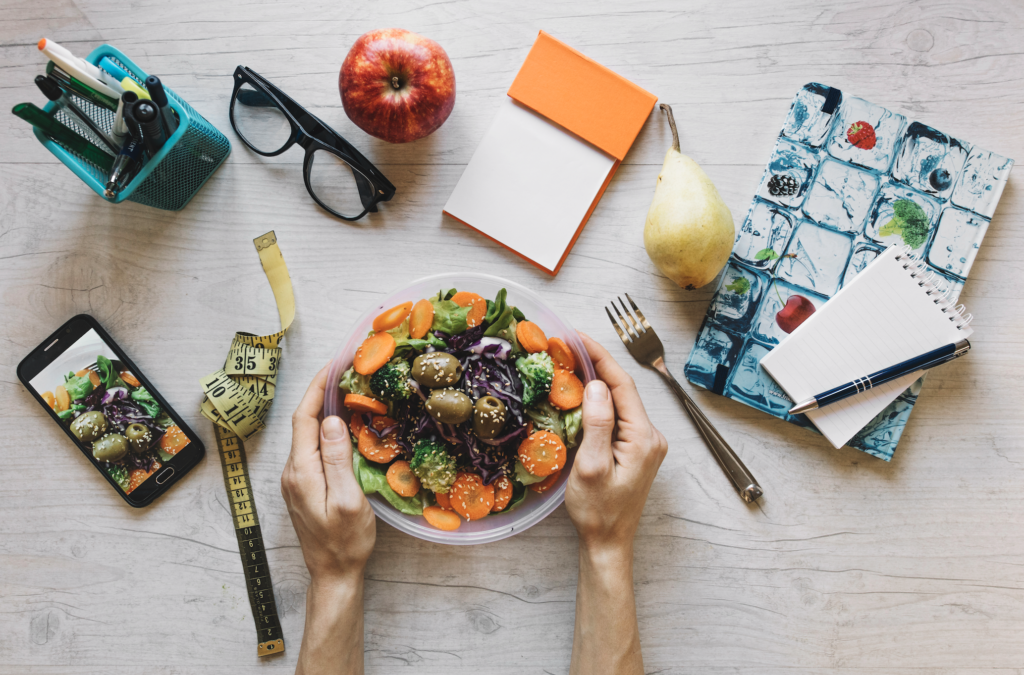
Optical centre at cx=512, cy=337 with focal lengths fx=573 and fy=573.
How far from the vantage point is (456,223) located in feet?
4.50

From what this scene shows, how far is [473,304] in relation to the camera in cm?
125

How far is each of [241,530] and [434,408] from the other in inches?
26.5

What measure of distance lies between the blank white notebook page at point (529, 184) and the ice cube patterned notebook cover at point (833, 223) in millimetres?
382

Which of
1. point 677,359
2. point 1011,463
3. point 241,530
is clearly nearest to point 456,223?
point 677,359

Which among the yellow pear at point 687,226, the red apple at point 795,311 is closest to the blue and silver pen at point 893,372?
the red apple at point 795,311

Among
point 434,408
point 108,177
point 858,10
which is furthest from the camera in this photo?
point 858,10

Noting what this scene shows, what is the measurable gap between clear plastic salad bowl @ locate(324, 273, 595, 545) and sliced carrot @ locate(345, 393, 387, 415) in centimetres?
9

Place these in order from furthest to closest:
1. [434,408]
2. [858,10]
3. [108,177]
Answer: [858,10]
[108,177]
[434,408]

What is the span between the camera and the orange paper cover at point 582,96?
1329 mm

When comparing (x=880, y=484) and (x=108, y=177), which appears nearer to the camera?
(x=108, y=177)

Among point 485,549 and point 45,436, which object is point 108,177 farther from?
point 485,549

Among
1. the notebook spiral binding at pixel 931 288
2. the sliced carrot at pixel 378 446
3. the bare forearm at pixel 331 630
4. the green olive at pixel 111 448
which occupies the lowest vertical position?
the bare forearm at pixel 331 630

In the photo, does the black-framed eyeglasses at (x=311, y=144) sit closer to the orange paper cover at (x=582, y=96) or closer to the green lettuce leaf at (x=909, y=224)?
the orange paper cover at (x=582, y=96)

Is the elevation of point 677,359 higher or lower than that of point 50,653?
higher
